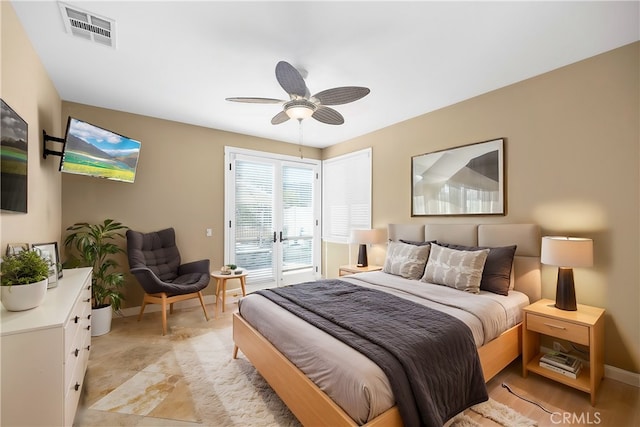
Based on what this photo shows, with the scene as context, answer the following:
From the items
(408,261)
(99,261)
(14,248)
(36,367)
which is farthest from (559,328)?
(99,261)

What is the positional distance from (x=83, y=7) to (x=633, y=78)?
163 inches

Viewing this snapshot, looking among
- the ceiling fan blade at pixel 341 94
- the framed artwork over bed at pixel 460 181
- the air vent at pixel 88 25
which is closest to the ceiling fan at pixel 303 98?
the ceiling fan blade at pixel 341 94

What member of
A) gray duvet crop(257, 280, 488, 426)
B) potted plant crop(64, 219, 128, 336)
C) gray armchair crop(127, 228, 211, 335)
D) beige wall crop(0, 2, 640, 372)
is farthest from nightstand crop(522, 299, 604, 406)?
potted plant crop(64, 219, 128, 336)

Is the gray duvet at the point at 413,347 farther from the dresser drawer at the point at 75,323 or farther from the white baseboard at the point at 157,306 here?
the white baseboard at the point at 157,306

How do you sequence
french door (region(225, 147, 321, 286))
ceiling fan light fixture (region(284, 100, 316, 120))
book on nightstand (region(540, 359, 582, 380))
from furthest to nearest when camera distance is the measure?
french door (region(225, 147, 321, 286)) → ceiling fan light fixture (region(284, 100, 316, 120)) → book on nightstand (region(540, 359, 582, 380))

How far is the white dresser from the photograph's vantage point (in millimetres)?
1336

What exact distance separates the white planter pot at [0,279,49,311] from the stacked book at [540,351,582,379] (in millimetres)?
3636

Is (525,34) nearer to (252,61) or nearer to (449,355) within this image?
(252,61)

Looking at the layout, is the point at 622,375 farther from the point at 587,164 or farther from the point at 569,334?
the point at 587,164

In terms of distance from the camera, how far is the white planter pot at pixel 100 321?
317 cm

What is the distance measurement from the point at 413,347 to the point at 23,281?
2231mm

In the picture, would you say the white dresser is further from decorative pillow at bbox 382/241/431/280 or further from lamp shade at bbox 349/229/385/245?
lamp shade at bbox 349/229/385/245

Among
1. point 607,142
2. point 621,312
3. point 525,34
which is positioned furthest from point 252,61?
point 621,312

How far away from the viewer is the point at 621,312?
2.33 m
